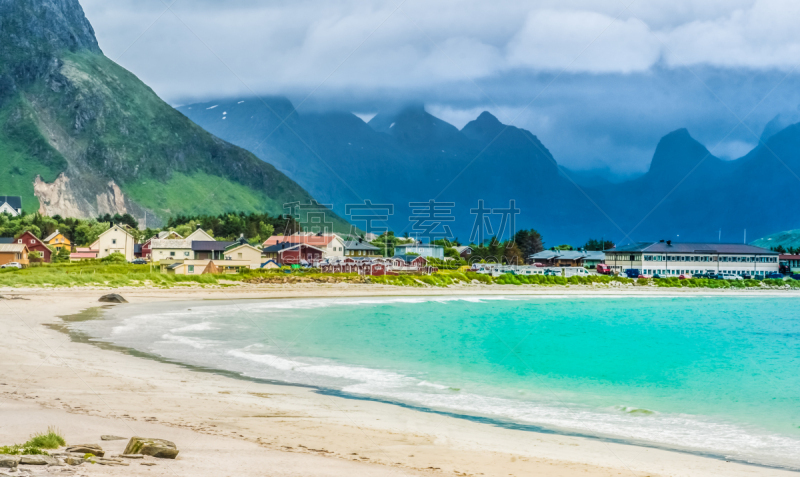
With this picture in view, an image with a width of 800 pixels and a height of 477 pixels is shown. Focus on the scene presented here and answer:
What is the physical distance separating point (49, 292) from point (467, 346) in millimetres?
31961

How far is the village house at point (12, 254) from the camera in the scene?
7769cm

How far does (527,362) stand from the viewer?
86.1 feet

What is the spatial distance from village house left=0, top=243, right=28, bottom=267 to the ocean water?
153 ft

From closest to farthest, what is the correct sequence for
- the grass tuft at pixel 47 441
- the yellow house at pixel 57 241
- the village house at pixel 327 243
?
the grass tuft at pixel 47 441 → the yellow house at pixel 57 241 → the village house at pixel 327 243

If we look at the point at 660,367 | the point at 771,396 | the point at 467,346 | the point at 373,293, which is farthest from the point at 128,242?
the point at 771,396

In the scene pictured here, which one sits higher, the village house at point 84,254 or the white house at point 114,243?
the white house at point 114,243

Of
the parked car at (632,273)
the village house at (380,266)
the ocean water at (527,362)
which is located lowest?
the ocean water at (527,362)

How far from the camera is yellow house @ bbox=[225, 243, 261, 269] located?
259 ft

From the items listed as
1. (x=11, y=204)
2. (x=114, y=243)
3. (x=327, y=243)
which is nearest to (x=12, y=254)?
(x=114, y=243)

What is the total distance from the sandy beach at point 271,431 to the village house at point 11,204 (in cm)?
17464

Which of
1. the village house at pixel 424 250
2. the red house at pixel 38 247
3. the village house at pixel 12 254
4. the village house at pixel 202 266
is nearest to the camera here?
the village house at pixel 202 266

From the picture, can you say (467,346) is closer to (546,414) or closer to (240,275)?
(546,414)

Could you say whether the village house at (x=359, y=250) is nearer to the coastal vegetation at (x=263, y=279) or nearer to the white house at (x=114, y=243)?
the coastal vegetation at (x=263, y=279)

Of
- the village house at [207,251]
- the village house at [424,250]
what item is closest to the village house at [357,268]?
the village house at [207,251]
